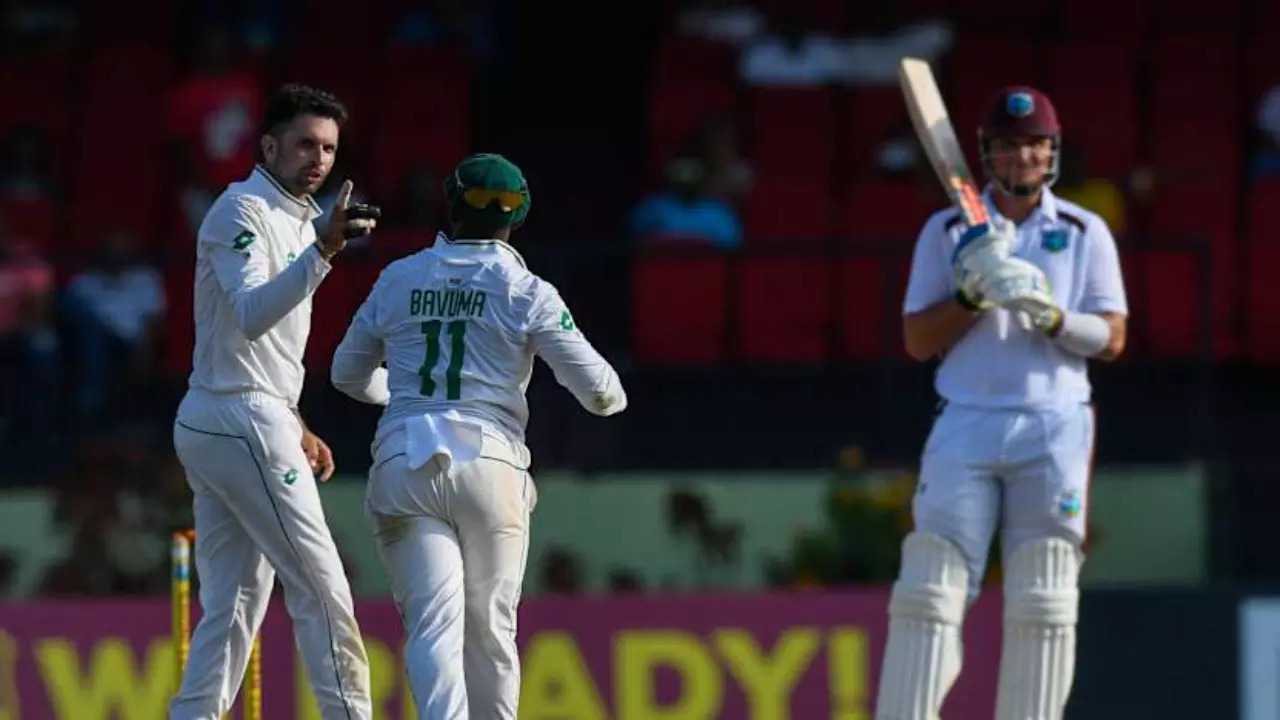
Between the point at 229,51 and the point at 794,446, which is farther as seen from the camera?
the point at 229,51

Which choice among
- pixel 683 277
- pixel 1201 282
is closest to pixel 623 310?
pixel 683 277

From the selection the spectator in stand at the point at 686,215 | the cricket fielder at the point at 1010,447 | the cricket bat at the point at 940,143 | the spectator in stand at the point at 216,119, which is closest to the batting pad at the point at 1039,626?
the cricket fielder at the point at 1010,447

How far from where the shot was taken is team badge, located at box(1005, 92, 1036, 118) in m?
8.11

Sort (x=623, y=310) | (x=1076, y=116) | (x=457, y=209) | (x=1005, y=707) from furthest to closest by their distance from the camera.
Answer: (x=1076, y=116) → (x=623, y=310) → (x=1005, y=707) → (x=457, y=209)

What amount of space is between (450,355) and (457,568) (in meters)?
0.56

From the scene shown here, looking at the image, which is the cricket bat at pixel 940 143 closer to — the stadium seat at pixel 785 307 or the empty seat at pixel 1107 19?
the stadium seat at pixel 785 307

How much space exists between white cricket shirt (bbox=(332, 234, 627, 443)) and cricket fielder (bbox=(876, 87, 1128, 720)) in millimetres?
1114

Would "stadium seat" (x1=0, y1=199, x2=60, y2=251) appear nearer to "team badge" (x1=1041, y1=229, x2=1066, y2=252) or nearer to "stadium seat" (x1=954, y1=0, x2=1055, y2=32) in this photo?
"stadium seat" (x1=954, y1=0, x2=1055, y2=32)

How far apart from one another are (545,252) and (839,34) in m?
3.58

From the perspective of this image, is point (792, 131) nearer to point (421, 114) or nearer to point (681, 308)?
point (421, 114)

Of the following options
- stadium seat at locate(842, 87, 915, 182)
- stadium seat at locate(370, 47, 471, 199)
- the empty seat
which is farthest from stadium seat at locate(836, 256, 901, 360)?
the empty seat

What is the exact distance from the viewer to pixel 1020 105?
8.12 meters

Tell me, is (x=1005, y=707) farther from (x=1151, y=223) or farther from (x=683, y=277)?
(x=1151, y=223)

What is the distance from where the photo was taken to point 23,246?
42.7 ft
